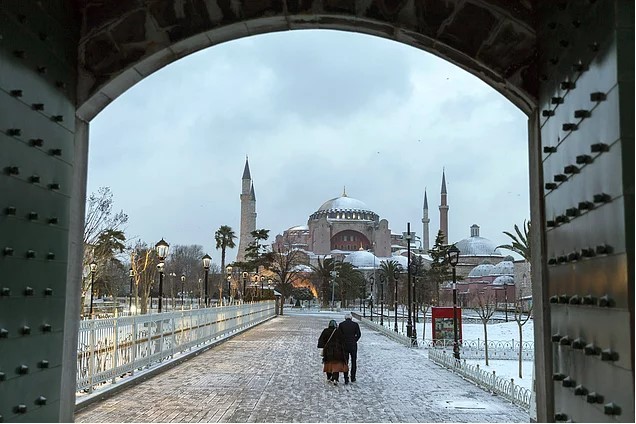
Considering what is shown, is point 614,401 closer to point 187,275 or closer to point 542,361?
point 542,361

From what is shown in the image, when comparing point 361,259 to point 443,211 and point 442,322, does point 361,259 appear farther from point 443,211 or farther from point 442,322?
point 442,322

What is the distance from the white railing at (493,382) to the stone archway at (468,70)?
201 inches

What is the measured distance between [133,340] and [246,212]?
86.6m

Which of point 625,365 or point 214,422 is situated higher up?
point 625,365

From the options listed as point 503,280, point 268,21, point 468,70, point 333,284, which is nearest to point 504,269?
point 503,280

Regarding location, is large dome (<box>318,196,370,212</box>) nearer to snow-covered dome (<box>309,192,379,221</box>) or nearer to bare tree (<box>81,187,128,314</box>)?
snow-covered dome (<box>309,192,379,221</box>)

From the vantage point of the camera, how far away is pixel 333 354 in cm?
1192

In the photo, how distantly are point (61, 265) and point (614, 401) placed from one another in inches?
128

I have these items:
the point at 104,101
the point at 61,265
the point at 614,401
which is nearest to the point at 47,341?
the point at 61,265

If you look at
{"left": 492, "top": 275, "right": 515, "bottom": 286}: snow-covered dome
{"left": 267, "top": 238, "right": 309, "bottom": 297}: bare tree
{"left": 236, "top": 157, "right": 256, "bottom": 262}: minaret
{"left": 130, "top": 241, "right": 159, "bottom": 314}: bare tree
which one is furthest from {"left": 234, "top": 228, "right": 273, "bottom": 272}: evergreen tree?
{"left": 236, "top": 157, "right": 256, "bottom": 262}: minaret

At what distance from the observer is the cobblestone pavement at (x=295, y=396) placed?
859 centimetres

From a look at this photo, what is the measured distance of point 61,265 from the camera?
4.34 metres

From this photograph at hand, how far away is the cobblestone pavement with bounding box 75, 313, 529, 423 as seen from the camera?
8.59 metres

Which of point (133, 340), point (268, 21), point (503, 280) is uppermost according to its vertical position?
point (268, 21)
